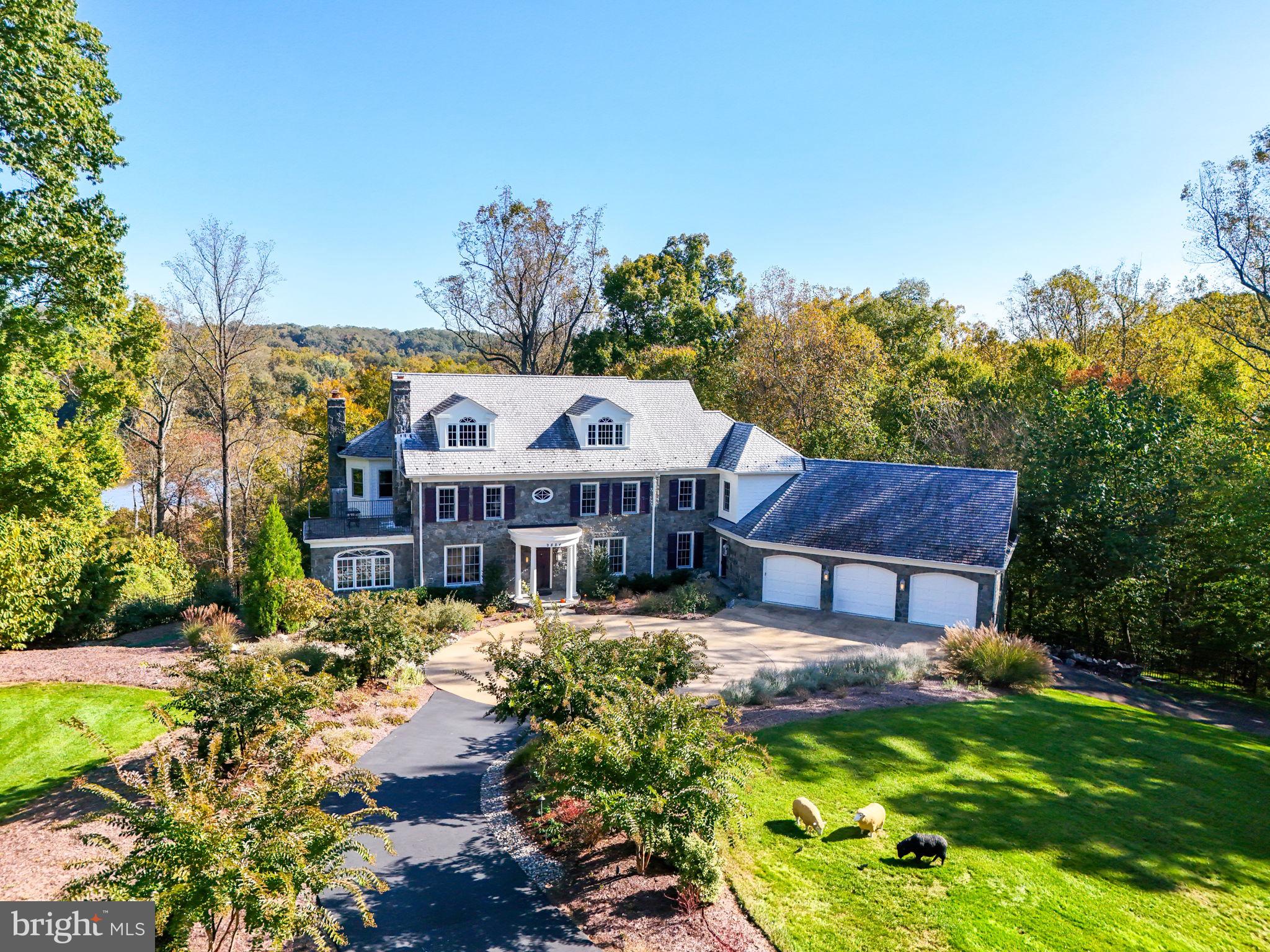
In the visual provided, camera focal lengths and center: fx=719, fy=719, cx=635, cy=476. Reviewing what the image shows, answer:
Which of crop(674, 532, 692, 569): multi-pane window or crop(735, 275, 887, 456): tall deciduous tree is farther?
crop(735, 275, 887, 456): tall deciduous tree

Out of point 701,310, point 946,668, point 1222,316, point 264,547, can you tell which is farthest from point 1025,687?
point 701,310

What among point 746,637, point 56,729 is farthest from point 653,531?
point 56,729

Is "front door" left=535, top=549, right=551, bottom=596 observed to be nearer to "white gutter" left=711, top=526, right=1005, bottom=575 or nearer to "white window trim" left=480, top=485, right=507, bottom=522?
"white window trim" left=480, top=485, right=507, bottom=522

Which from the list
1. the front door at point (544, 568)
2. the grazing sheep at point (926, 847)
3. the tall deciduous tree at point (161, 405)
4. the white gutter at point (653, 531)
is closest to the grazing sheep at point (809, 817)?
the grazing sheep at point (926, 847)

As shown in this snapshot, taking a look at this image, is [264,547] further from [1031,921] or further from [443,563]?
[1031,921]

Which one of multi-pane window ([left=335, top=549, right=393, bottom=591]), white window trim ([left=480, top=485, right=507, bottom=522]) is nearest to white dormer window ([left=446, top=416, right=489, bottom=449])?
A: white window trim ([left=480, top=485, right=507, bottom=522])

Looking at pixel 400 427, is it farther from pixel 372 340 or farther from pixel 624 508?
pixel 372 340
